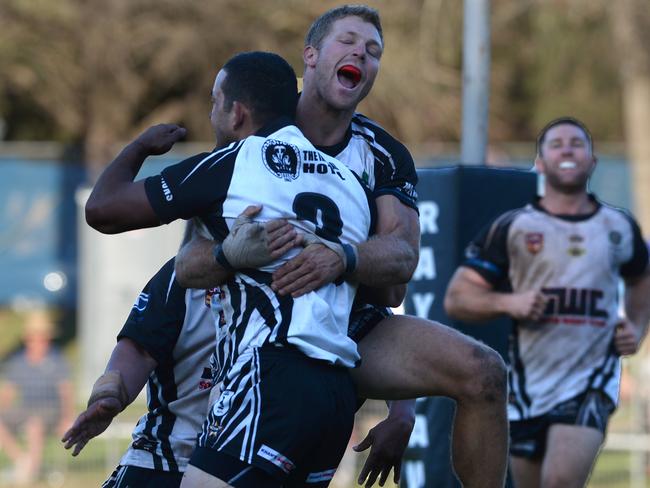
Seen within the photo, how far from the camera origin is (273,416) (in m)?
4.26

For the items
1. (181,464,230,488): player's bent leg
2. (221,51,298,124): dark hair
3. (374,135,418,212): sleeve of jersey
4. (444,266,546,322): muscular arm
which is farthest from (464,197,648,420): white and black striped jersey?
(181,464,230,488): player's bent leg

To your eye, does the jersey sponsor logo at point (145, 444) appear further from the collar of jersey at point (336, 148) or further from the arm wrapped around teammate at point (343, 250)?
the collar of jersey at point (336, 148)

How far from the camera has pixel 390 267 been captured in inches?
179

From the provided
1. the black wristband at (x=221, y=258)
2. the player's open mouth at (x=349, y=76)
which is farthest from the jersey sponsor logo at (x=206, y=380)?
the player's open mouth at (x=349, y=76)

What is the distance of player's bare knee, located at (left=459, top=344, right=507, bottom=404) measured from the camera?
4.57 m

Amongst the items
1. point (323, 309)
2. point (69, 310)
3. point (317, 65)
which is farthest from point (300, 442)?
point (69, 310)

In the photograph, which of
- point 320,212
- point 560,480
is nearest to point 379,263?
point 320,212

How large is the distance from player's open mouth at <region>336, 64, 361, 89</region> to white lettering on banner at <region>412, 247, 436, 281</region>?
9.54ft

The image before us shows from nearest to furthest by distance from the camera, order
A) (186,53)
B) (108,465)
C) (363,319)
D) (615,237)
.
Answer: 1. (363,319)
2. (615,237)
3. (108,465)
4. (186,53)

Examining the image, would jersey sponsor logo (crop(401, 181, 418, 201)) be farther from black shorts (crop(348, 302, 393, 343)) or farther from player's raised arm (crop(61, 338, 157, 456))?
player's raised arm (crop(61, 338, 157, 456))

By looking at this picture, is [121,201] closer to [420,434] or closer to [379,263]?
[379,263]

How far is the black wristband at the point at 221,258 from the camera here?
14.3 ft

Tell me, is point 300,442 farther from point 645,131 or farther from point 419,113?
point 419,113

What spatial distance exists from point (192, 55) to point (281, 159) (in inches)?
771
